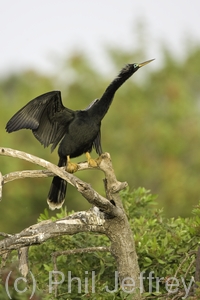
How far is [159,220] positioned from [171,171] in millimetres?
12533

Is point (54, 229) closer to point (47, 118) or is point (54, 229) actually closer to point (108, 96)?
point (47, 118)

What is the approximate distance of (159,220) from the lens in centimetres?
683

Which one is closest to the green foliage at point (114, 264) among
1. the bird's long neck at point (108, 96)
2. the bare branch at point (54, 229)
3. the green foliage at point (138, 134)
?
the bare branch at point (54, 229)

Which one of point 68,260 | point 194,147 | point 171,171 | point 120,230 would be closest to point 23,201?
point 171,171

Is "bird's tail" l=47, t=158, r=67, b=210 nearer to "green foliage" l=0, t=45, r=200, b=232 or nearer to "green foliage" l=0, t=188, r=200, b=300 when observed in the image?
"green foliage" l=0, t=188, r=200, b=300

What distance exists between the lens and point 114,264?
621 centimetres

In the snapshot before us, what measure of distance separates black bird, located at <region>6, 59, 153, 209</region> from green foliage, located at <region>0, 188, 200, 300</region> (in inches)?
19.4

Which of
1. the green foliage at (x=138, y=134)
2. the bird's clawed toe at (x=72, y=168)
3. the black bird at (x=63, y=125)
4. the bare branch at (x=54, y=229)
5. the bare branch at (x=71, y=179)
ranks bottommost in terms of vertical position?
the bare branch at (x=54, y=229)

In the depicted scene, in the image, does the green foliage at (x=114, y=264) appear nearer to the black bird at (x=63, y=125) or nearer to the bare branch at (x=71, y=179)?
the black bird at (x=63, y=125)

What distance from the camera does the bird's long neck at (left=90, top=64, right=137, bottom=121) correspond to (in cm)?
682

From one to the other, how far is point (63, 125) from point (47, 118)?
209mm

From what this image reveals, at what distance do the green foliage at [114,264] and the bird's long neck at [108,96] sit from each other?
1057 millimetres

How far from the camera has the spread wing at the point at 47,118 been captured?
6.48 metres

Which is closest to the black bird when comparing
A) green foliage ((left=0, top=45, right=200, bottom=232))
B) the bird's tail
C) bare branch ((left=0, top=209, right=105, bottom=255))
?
the bird's tail
